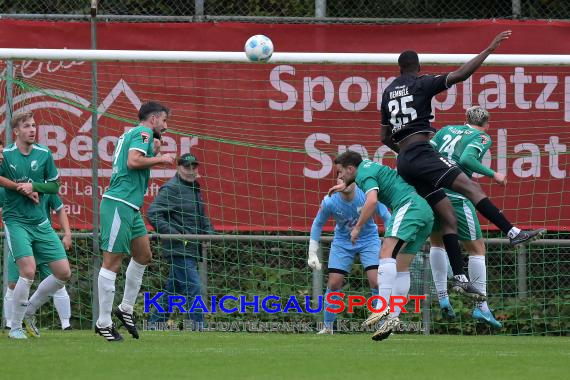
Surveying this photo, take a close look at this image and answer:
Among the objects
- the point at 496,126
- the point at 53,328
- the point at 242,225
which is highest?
the point at 496,126

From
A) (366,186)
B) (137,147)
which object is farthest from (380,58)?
(137,147)

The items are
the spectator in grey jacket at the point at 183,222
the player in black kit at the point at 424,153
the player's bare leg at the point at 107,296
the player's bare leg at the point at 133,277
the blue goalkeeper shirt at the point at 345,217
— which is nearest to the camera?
the player in black kit at the point at 424,153

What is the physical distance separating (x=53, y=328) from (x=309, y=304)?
2.97 m

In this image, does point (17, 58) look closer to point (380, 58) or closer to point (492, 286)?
point (380, 58)

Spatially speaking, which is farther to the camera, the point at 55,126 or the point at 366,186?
the point at 55,126

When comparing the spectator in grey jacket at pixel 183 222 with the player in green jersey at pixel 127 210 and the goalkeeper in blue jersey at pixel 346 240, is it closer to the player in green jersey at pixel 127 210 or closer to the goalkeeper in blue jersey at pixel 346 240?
the goalkeeper in blue jersey at pixel 346 240

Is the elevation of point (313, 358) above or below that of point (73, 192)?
below

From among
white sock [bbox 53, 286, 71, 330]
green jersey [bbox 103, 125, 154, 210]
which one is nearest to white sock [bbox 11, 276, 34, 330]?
green jersey [bbox 103, 125, 154, 210]

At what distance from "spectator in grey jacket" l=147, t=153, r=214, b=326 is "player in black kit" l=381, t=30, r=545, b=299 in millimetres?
3572

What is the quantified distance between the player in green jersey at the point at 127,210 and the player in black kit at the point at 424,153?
194cm

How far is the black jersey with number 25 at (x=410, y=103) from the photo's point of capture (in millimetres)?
9805

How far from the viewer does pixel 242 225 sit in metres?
13.6

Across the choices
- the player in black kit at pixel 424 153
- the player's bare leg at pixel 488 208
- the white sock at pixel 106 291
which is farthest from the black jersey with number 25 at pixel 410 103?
the white sock at pixel 106 291

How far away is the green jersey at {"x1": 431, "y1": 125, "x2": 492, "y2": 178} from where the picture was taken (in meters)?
10.9
